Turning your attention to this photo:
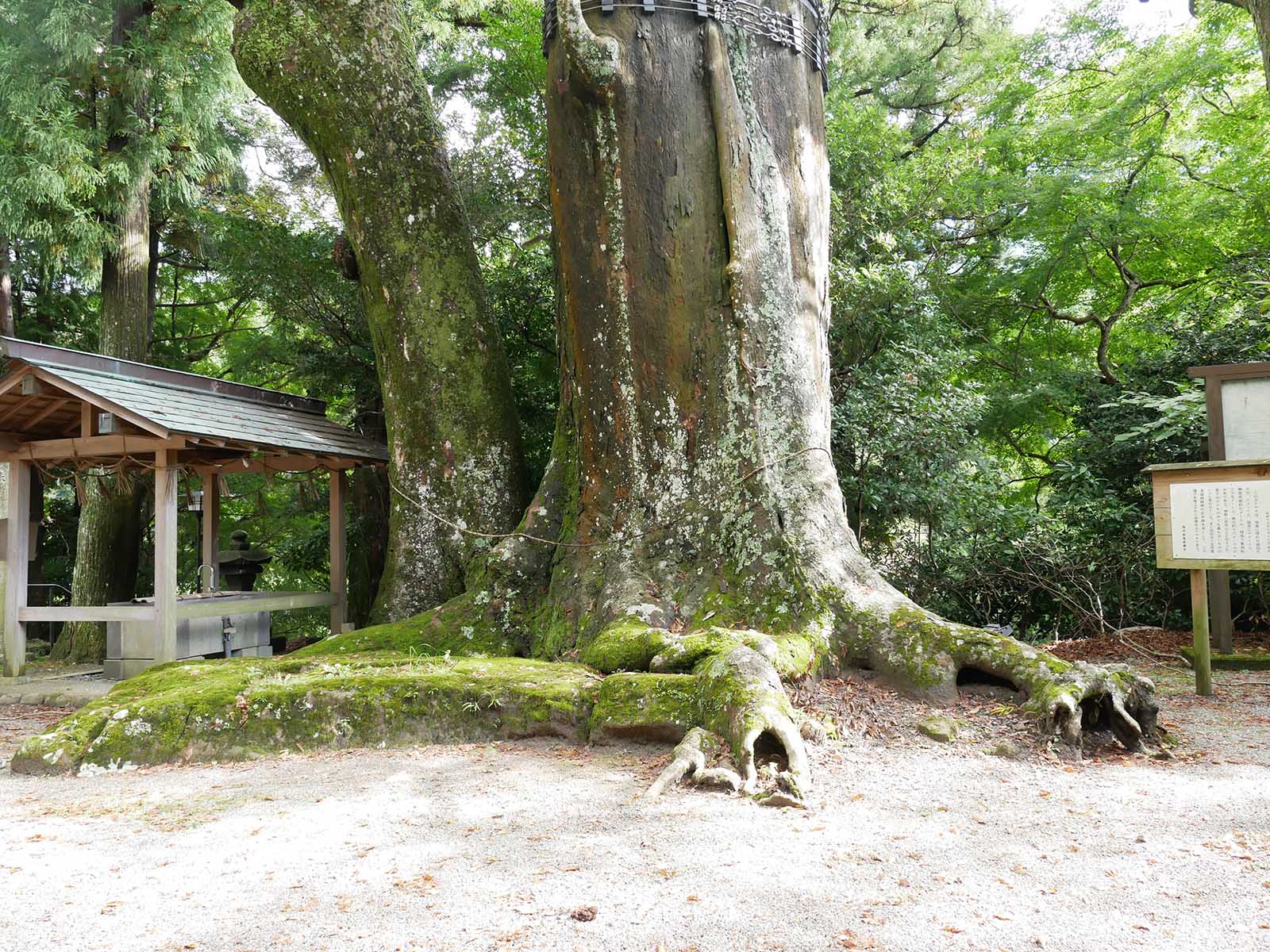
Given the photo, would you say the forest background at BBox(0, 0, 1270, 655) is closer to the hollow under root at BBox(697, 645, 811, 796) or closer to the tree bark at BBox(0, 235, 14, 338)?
the tree bark at BBox(0, 235, 14, 338)

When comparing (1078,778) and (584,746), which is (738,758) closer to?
(584,746)

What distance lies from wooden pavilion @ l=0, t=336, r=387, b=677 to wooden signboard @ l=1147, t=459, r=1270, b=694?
6.78 metres

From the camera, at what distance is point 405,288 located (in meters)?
6.97

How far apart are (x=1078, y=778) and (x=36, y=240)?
1172 centimetres

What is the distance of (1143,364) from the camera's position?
891 cm

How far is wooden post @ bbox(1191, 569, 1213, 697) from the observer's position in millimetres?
5137

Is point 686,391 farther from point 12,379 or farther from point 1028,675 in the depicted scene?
point 12,379

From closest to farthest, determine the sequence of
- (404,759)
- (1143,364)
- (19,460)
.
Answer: (404,759)
(19,460)
(1143,364)

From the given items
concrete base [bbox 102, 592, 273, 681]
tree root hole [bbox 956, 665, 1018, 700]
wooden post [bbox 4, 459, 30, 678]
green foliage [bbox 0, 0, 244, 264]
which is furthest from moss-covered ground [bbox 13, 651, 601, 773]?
green foliage [bbox 0, 0, 244, 264]

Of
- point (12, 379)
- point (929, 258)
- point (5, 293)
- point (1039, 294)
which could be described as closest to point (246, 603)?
point (12, 379)

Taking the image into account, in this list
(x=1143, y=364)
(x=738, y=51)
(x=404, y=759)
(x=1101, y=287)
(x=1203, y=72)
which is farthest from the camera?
(x=1101, y=287)

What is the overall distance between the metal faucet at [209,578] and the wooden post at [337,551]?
1259 mm

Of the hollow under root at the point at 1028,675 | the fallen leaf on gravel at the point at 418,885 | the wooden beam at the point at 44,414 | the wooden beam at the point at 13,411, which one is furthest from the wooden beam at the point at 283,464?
the fallen leaf on gravel at the point at 418,885

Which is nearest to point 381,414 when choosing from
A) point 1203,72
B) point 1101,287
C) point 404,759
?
point 404,759
